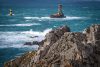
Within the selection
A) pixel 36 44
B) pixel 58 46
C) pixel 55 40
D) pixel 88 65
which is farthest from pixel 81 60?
pixel 36 44

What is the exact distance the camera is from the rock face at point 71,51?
30250 mm

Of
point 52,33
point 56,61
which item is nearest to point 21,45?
point 52,33

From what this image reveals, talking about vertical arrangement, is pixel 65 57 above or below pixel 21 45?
above

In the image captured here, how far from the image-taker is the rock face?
30250 millimetres

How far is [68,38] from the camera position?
32.2 m

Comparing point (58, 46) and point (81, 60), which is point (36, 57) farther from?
point (81, 60)

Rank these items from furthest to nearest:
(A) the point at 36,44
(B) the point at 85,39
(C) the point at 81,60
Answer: (A) the point at 36,44
(B) the point at 85,39
(C) the point at 81,60

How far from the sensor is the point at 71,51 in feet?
101

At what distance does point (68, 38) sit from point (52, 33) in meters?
3.78

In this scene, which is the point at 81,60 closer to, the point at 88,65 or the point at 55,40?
the point at 88,65

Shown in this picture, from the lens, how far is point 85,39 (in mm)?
34312

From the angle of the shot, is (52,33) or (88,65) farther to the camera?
(52,33)

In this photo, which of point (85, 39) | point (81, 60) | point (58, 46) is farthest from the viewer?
point (85, 39)

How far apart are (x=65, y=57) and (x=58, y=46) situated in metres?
1.88
